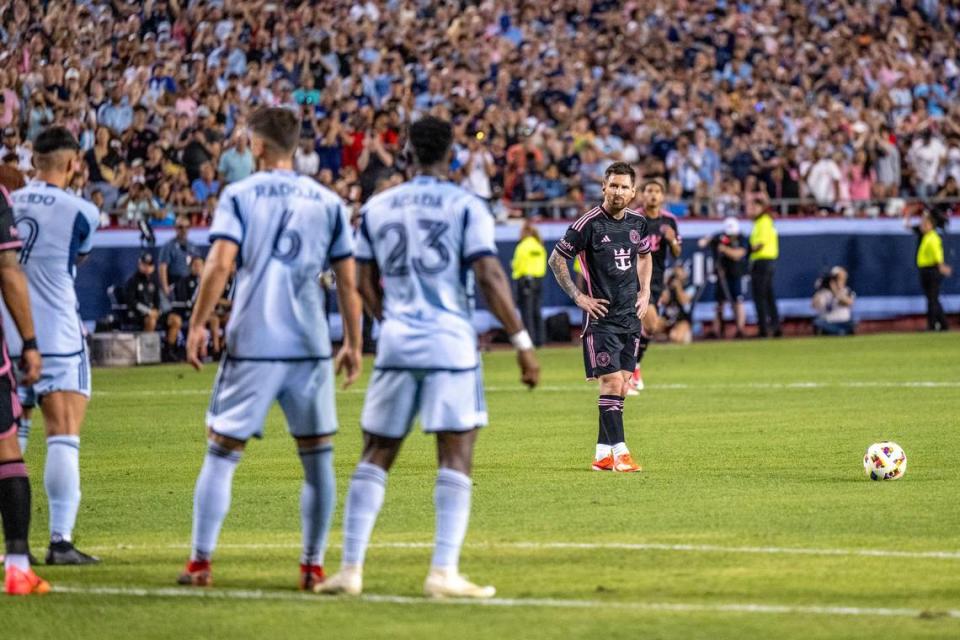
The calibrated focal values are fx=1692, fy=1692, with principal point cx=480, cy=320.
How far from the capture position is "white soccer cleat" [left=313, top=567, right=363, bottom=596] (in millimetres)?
8039

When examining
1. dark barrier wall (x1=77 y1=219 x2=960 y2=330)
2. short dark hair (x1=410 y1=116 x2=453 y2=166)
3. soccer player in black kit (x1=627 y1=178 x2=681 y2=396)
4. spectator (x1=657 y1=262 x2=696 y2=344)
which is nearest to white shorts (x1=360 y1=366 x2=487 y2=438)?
short dark hair (x1=410 y1=116 x2=453 y2=166)

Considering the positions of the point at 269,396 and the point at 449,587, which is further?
the point at 269,396

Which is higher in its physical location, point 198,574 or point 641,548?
point 198,574

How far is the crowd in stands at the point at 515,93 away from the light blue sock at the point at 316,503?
17.4 metres

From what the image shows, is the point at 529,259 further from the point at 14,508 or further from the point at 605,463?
the point at 14,508

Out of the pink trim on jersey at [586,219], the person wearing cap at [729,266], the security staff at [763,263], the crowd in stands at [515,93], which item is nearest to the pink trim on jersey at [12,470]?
the pink trim on jersey at [586,219]

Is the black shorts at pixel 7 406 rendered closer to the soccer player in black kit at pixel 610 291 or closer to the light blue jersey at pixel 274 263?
the light blue jersey at pixel 274 263

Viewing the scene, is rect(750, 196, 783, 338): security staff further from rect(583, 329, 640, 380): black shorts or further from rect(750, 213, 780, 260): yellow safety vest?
rect(583, 329, 640, 380): black shorts

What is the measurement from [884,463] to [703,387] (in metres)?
9.28

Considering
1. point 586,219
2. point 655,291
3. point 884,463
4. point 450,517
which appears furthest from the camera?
point 655,291

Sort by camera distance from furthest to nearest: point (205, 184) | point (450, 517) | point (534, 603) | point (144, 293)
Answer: point (205, 184), point (144, 293), point (450, 517), point (534, 603)

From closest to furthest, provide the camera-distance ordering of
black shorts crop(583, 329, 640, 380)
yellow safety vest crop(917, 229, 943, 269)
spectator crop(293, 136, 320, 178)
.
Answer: black shorts crop(583, 329, 640, 380) → spectator crop(293, 136, 320, 178) → yellow safety vest crop(917, 229, 943, 269)

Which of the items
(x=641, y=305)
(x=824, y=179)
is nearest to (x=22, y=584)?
(x=641, y=305)

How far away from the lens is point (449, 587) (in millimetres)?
7934
